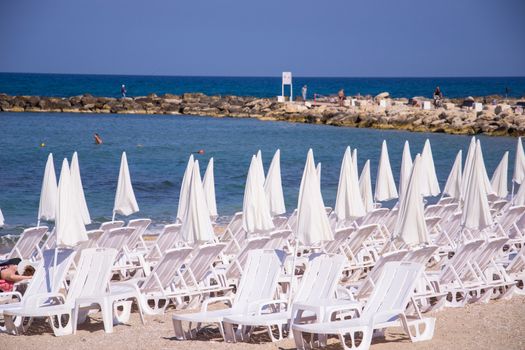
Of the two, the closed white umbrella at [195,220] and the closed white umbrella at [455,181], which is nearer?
the closed white umbrella at [195,220]

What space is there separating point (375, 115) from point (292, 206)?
2601cm

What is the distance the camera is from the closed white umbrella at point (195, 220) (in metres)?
9.89

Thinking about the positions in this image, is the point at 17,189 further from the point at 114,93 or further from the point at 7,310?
the point at 114,93

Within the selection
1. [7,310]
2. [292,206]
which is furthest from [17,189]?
[7,310]

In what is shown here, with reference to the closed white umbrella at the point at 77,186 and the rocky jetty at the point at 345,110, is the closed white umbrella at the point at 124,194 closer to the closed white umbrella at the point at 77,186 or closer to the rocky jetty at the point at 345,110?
the closed white umbrella at the point at 77,186

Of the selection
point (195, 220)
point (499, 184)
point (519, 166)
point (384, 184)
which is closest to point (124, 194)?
point (195, 220)

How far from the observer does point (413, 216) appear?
9.29 metres

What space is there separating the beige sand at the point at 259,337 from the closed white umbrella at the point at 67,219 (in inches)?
32.2

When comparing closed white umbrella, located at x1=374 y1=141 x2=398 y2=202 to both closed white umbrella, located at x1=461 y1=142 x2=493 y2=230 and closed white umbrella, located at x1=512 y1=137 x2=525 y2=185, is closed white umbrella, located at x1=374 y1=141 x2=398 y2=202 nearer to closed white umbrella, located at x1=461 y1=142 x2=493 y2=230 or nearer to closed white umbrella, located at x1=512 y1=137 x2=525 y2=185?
closed white umbrella, located at x1=512 y1=137 x2=525 y2=185

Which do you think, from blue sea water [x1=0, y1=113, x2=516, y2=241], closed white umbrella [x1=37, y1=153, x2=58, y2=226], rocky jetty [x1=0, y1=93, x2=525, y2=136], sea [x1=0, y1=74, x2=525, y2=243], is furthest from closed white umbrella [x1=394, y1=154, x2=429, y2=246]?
rocky jetty [x1=0, y1=93, x2=525, y2=136]

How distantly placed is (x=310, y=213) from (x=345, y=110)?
4152 centimetres

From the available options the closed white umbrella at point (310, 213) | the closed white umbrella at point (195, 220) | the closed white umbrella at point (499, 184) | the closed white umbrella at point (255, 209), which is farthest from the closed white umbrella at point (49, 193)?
the closed white umbrella at point (499, 184)

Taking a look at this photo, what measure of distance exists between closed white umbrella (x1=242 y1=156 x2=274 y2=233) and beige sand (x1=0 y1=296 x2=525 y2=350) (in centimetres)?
205

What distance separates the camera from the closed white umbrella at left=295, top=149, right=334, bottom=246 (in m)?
8.79
